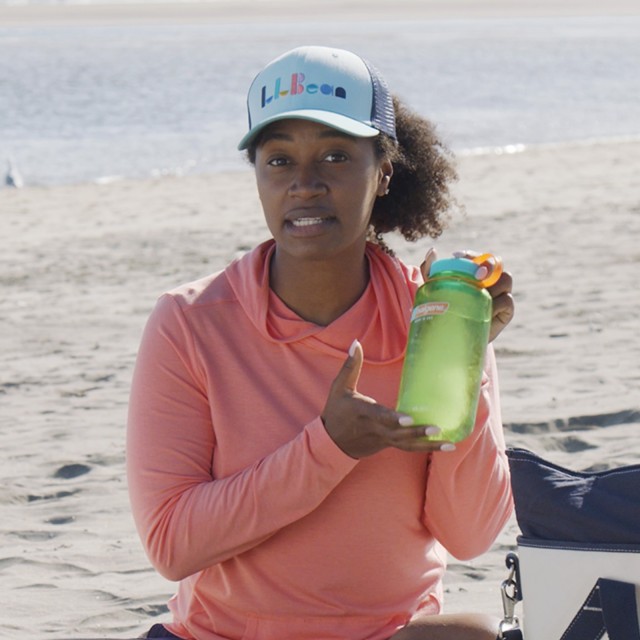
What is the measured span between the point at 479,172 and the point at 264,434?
1191 cm

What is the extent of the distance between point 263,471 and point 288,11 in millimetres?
56554

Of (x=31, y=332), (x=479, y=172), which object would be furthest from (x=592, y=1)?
(x=31, y=332)

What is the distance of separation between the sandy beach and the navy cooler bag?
152cm

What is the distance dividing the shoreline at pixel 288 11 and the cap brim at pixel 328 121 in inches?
1892

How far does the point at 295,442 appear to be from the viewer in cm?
234

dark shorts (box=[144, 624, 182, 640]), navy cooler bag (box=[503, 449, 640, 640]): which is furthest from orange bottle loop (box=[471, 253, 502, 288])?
dark shorts (box=[144, 624, 182, 640])

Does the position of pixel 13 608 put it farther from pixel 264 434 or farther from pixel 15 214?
pixel 15 214

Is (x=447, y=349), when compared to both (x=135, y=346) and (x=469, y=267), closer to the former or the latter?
(x=469, y=267)

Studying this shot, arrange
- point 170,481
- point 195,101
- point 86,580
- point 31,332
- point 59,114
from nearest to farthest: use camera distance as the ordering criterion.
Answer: point 170,481 < point 86,580 < point 31,332 < point 59,114 < point 195,101

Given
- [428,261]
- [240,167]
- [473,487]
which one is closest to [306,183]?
[428,261]

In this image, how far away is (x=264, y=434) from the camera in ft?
8.05

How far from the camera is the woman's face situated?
243 cm

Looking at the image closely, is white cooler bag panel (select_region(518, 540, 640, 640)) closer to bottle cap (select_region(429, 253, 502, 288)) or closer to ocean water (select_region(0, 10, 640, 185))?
bottle cap (select_region(429, 253, 502, 288))

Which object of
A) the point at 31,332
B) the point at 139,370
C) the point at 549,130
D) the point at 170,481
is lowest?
the point at 170,481
